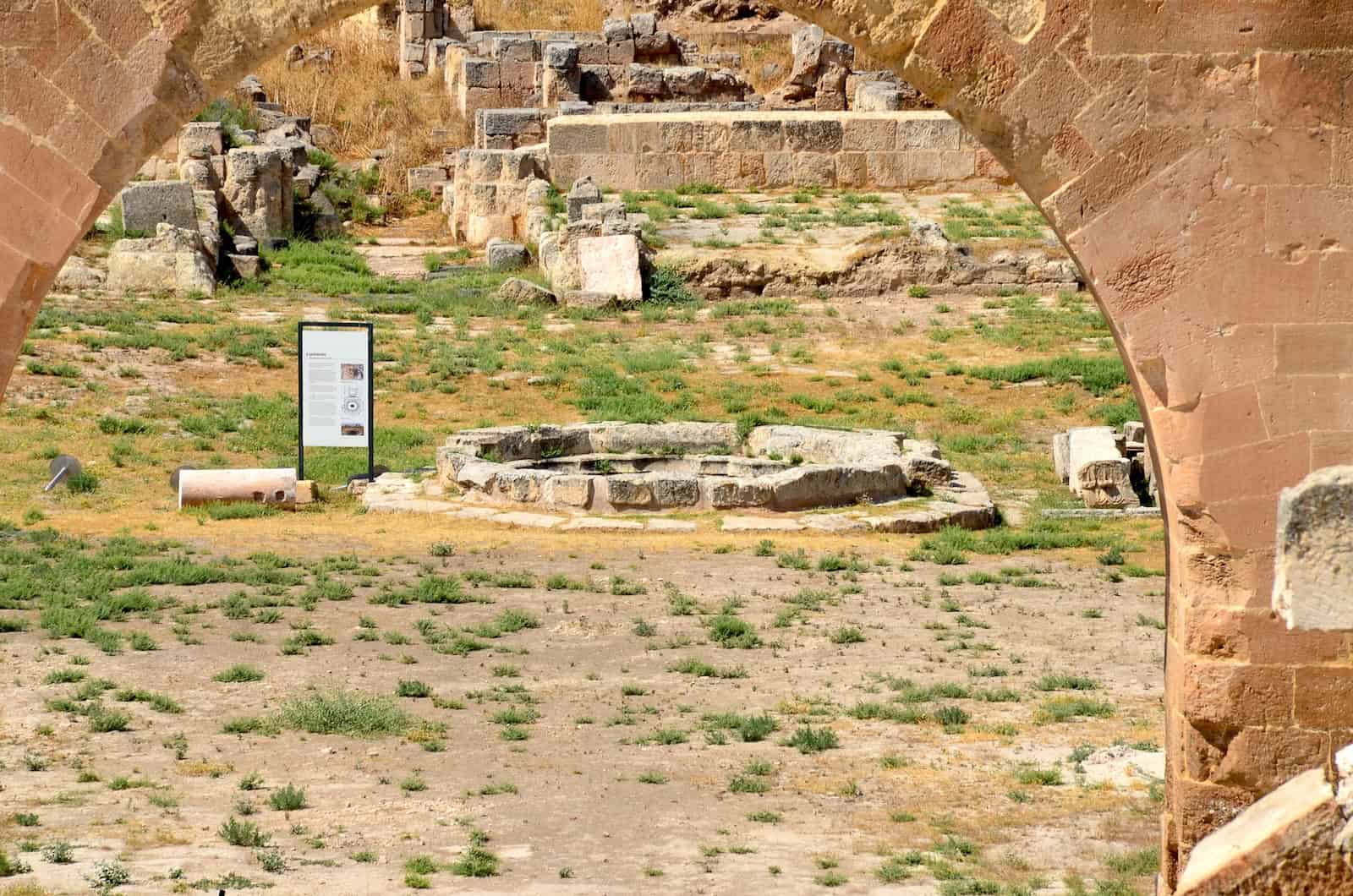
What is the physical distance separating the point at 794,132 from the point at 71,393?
1372 centimetres

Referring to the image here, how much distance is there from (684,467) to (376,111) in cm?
2007

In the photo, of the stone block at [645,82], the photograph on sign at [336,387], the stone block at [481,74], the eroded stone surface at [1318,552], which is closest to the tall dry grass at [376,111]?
the stone block at [481,74]

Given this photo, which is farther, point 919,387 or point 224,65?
point 919,387

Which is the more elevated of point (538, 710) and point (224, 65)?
point (224, 65)

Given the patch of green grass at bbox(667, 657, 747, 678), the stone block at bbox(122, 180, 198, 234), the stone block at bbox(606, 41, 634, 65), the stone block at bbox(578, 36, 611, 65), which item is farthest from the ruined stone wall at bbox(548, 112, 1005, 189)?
the patch of green grass at bbox(667, 657, 747, 678)

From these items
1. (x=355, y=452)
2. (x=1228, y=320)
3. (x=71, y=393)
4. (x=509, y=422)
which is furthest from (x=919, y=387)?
(x=1228, y=320)

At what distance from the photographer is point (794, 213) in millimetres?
26422

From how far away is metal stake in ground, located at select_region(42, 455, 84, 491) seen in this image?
15086 mm

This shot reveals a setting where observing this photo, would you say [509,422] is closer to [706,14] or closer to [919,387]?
[919,387]

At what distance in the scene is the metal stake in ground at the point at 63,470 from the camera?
15.1 m

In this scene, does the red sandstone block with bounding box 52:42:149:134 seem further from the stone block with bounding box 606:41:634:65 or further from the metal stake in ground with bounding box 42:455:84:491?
the stone block with bounding box 606:41:634:65

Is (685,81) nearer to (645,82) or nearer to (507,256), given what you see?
(645,82)

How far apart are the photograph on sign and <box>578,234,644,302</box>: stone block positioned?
781cm

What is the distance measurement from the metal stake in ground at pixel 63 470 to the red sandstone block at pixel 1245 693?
11774 millimetres
